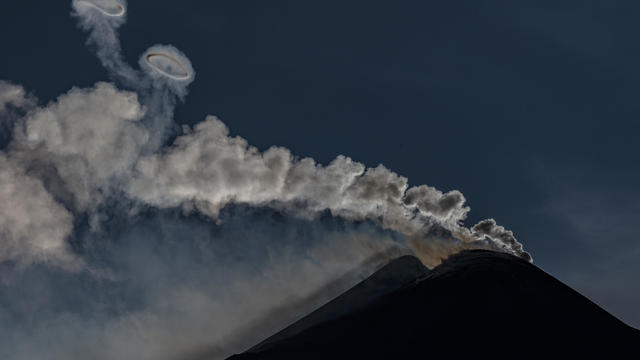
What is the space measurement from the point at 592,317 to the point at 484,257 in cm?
1880

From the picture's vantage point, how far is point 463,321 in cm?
8362

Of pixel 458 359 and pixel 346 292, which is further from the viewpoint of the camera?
pixel 346 292

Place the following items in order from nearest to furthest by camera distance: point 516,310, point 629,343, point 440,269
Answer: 1. point 629,343
2. point 516,310
3. point 440,269

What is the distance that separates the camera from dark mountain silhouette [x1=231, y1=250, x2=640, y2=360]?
76062 mm

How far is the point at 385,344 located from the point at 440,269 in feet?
80.3

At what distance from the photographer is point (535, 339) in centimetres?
8000

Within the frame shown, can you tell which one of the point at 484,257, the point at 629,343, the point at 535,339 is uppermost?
the point at 484,257

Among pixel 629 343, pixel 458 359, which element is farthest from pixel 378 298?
pixel 629 343

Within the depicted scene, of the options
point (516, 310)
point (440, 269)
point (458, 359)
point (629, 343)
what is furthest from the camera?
point (440, 269)

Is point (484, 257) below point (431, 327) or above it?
above

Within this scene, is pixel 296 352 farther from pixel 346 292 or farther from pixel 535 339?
pixel 535 339

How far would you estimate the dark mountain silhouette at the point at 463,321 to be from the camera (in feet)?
250

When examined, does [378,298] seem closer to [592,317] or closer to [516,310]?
[516,310]

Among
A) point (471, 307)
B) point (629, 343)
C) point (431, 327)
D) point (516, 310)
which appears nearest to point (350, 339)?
point (431, 327)
